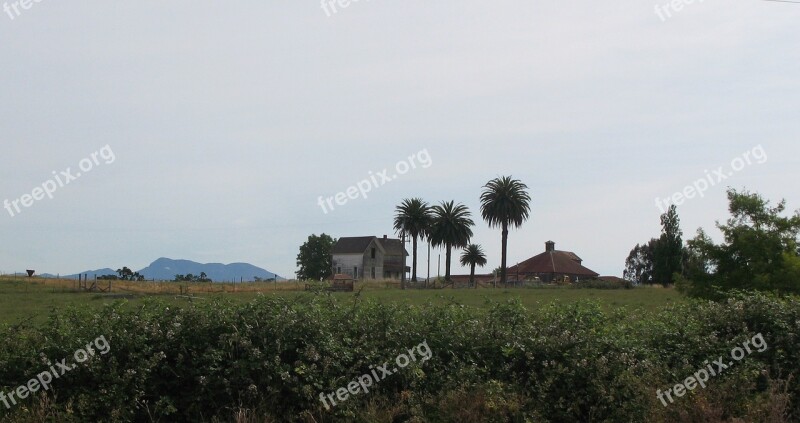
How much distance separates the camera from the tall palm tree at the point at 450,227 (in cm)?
11069

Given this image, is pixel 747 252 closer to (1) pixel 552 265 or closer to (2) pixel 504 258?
(2) pixel 504 258

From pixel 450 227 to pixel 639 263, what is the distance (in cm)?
3749

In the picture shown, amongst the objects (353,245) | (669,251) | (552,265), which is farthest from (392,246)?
(669,251)

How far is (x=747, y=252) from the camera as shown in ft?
157

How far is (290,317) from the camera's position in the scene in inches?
365

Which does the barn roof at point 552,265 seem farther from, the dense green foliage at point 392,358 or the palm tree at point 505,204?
the dense green foliage at point 392,358

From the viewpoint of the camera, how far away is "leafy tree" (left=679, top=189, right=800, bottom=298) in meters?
46.4

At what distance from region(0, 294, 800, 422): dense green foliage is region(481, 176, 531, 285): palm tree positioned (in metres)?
95.8

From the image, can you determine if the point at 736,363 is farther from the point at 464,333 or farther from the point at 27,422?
the point at 27,422

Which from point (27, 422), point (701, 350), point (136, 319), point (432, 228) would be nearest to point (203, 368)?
point (136, 319)

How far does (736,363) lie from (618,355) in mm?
1477
